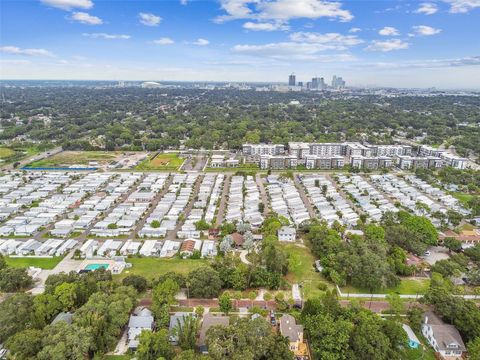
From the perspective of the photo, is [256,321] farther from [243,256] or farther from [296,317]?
[243,256]

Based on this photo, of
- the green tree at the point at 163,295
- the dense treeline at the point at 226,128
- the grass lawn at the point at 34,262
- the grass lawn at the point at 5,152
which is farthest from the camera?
the dense treeline at the point at 226,128

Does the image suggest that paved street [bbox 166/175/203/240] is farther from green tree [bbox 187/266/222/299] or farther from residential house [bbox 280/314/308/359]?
residential house [bbox 280/314/308/359]

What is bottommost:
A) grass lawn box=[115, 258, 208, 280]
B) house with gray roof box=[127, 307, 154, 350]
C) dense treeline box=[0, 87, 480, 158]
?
grass lawn box=[115, 258, 208, 280]

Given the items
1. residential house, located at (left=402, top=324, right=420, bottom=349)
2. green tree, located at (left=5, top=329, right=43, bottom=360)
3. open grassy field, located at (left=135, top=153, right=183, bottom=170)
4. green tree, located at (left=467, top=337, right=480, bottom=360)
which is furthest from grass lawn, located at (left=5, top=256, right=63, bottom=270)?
green tree, located at (left=467, top=337, right=480, bottom=360)

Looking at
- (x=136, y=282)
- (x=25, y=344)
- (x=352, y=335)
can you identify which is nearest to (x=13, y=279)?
(x=25, y=344)

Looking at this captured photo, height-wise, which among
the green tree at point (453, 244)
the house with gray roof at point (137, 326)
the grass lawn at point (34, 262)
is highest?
the green tree at point (453, 244)

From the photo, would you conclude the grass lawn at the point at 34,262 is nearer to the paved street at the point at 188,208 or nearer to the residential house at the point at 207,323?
the paved street at the point at 188,208

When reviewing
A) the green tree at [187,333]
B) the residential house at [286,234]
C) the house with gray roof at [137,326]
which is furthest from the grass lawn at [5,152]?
the green tree at [187,333]
